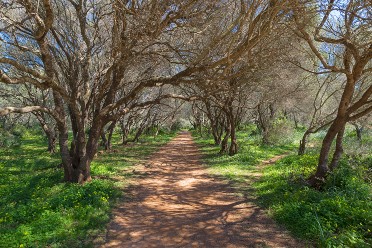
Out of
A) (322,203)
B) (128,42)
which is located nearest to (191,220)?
(322,203)

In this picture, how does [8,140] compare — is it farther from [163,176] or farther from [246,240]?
[246,240]

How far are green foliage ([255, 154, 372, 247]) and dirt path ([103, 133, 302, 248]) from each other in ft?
1.34

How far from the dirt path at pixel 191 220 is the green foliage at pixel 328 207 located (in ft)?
1.34

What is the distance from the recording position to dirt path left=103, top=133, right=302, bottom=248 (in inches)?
195

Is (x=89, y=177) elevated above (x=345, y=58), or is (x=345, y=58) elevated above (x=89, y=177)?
(x=345, y=58)

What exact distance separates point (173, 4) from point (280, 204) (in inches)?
217

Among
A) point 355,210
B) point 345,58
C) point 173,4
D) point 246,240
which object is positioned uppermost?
point 173,4

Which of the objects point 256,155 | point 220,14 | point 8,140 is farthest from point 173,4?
point 8,140

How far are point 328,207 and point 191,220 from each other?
279cm

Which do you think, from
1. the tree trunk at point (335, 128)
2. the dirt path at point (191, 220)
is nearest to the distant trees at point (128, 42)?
the dirt path at point (191, 220)

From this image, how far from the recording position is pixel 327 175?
300 inches

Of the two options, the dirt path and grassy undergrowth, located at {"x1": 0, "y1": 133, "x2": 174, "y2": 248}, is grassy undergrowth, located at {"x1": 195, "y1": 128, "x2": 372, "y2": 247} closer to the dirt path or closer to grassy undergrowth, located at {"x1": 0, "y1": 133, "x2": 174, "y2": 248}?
the dirt path

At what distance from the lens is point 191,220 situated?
5.98 m

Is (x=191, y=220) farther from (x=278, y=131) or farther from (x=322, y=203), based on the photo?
(x=278, y=131)
